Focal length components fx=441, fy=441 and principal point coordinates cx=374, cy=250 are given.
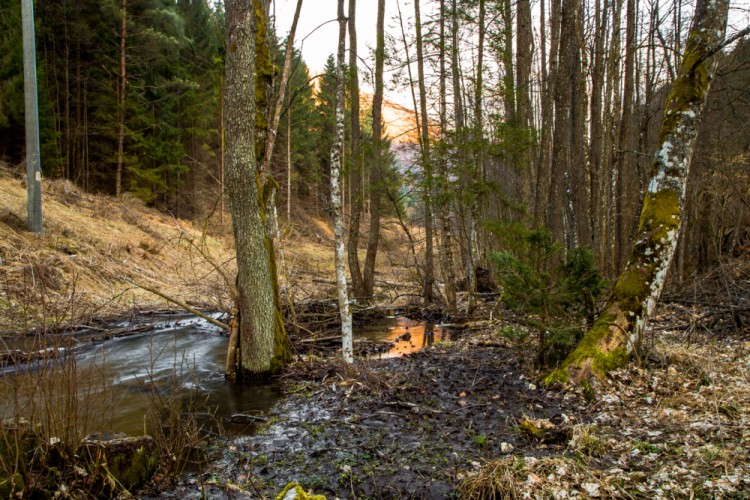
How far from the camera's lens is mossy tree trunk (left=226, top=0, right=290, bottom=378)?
261 inches

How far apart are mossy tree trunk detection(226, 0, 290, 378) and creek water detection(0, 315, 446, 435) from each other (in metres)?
0.60

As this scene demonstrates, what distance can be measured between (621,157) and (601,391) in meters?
10.2

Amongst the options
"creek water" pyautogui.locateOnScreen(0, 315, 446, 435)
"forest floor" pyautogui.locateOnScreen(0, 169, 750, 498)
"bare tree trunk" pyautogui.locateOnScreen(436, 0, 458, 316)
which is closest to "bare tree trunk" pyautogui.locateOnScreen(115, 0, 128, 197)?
"creek water" pyautogui.locateOnScreen(0, 315, 446, 435)

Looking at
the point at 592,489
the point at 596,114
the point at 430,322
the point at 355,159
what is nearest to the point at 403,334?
the point at 430,322

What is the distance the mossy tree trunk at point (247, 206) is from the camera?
6.64 m

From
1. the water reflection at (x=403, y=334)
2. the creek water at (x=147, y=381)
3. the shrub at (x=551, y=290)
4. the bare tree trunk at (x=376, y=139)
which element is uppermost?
the bare tree trunk at (x=376, y=139)

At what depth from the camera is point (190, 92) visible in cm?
2333

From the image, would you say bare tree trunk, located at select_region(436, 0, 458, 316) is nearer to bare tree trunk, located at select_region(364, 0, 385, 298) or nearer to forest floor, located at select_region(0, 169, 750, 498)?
bare tree trunk, located at select_region(364, 0, 385, 298)

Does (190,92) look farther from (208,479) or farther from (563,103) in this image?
(208,479)

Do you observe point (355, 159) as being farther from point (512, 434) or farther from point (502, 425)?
point (512, 434)

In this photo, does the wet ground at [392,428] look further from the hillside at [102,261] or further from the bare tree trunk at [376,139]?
the bare tree trunk at [376,139]

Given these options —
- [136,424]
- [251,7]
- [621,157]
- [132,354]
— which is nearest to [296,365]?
[136,424]

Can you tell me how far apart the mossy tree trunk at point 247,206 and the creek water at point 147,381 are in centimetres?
60

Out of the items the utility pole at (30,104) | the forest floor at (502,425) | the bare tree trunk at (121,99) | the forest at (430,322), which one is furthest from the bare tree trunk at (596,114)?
the bare tree trunk at (121,99)
